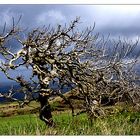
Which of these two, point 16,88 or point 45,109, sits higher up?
point 16,88

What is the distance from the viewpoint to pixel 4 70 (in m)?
11.4

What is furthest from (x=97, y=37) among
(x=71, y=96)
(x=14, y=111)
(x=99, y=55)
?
(x=14, y=111)

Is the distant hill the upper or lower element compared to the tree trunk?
upper

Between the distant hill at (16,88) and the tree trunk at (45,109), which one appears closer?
the distant hill at (16,88)

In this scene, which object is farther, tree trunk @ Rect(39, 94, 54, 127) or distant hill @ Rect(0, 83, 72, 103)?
tree trunk @ Rect(39, 94, 54, 127)

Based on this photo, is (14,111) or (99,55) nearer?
(99,55)

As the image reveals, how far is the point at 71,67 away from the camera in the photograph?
12.0 meters

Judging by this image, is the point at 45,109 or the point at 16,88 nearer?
the point at 16,88

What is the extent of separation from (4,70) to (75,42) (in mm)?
1843

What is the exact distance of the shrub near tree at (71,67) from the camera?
38.0 ft

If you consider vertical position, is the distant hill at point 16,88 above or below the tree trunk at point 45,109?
above

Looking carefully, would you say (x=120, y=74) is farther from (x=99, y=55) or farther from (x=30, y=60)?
(x=30, y=60)

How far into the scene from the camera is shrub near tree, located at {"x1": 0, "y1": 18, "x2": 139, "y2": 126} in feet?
38.0
